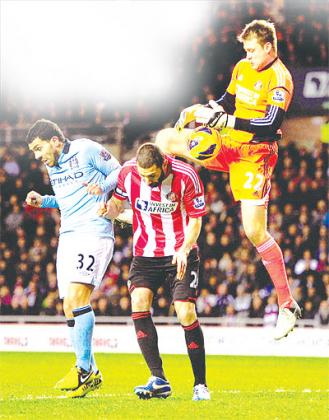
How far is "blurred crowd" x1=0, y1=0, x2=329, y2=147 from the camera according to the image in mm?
20500

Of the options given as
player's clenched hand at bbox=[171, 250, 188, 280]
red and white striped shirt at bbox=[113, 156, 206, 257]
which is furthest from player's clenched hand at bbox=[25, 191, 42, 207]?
player's clenched hand at bbox=[171, 250, 188, 280]

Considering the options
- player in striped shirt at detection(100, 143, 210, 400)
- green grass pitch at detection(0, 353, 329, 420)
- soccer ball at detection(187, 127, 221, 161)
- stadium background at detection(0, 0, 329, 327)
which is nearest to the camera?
green grass pitch at detection(0, 353, 329, 420)

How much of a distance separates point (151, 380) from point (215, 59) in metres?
13.5

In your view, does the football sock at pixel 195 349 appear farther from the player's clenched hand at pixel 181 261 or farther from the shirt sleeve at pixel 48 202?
the shirt sleeve at pixel 48 202

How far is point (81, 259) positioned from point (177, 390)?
2015 millimetres

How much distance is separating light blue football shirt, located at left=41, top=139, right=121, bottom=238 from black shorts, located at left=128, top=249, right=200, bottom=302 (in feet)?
2.29

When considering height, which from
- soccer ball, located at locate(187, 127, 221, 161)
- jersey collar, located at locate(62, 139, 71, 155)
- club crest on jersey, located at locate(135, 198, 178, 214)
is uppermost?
soccer ball, located at locate(187, 127, 221, 161)

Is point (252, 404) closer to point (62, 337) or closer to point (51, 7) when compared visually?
point (62, 337)

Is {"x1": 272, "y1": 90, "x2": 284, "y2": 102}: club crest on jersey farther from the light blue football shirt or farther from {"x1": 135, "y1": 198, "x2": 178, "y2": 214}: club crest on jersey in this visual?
the light blue football shirt

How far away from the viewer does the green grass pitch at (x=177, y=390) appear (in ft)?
24.7

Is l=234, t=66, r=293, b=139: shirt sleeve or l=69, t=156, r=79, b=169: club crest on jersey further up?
l=234, t=66, r=293, b=139: shirt sleeve

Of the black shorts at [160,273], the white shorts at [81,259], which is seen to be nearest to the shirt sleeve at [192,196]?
the black shorts at [160,273]

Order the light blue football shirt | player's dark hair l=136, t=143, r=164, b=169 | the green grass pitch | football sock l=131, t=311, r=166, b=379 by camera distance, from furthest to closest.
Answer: the light blue football shirt → football sock l=131, t=311, r=166, b=379 → player's dark hair l=136, t=143, r=164, b=169 → the green grass pitch

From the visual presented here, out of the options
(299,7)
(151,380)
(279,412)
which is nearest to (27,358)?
(151,380)
